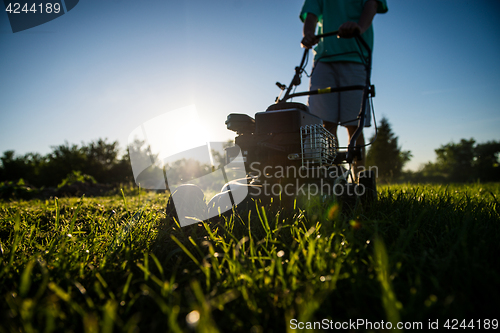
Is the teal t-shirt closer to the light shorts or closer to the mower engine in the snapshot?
the light shorts

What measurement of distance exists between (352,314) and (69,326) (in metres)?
0.94

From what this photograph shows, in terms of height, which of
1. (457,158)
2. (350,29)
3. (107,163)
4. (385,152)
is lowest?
(457,158)

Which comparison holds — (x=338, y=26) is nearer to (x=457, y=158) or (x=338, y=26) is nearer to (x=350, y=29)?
(x=350, y=29)

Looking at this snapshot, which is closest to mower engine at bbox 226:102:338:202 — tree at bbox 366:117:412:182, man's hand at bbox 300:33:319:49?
man's hand at bbox 300:33:319:49

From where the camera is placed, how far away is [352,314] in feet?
2.61

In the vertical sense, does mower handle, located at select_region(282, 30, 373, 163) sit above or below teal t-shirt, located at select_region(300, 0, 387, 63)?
below

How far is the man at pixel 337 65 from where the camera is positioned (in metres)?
3.25

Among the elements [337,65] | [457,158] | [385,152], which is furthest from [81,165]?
[457,158]

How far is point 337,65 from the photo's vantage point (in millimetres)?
3381

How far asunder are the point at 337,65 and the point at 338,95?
1.47 ft

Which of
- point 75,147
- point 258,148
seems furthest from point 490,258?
point 75,147

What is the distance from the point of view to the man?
10.7 ft

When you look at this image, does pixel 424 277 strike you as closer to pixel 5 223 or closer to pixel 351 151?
pixel 351 151

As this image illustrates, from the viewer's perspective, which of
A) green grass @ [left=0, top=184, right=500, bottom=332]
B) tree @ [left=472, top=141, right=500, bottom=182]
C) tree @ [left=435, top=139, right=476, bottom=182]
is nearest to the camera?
green grass @ [left=0, top=184, right=500, bottom=332]
